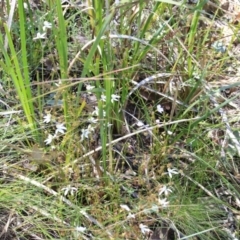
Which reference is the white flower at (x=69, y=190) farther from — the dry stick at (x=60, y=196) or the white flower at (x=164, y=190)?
the white flower at (x=164, y=190)

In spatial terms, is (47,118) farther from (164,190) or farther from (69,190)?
(164,190)

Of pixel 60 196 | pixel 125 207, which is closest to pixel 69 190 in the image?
pixel 60 196

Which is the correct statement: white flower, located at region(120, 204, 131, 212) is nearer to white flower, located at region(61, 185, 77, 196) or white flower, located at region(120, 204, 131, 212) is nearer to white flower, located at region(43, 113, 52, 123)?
white flower, located at region(61, 185, 77, 196)

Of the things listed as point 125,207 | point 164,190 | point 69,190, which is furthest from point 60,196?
point 164,190

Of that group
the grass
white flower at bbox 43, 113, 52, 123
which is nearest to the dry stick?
the grass

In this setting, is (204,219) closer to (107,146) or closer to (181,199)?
(181,199)

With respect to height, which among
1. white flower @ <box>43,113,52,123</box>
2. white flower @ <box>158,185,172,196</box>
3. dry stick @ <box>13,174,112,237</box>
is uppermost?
white flower @ <box>43,113,52,123</box>

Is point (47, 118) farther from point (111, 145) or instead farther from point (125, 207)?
point (125, 207)

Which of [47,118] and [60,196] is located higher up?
[47,118]
